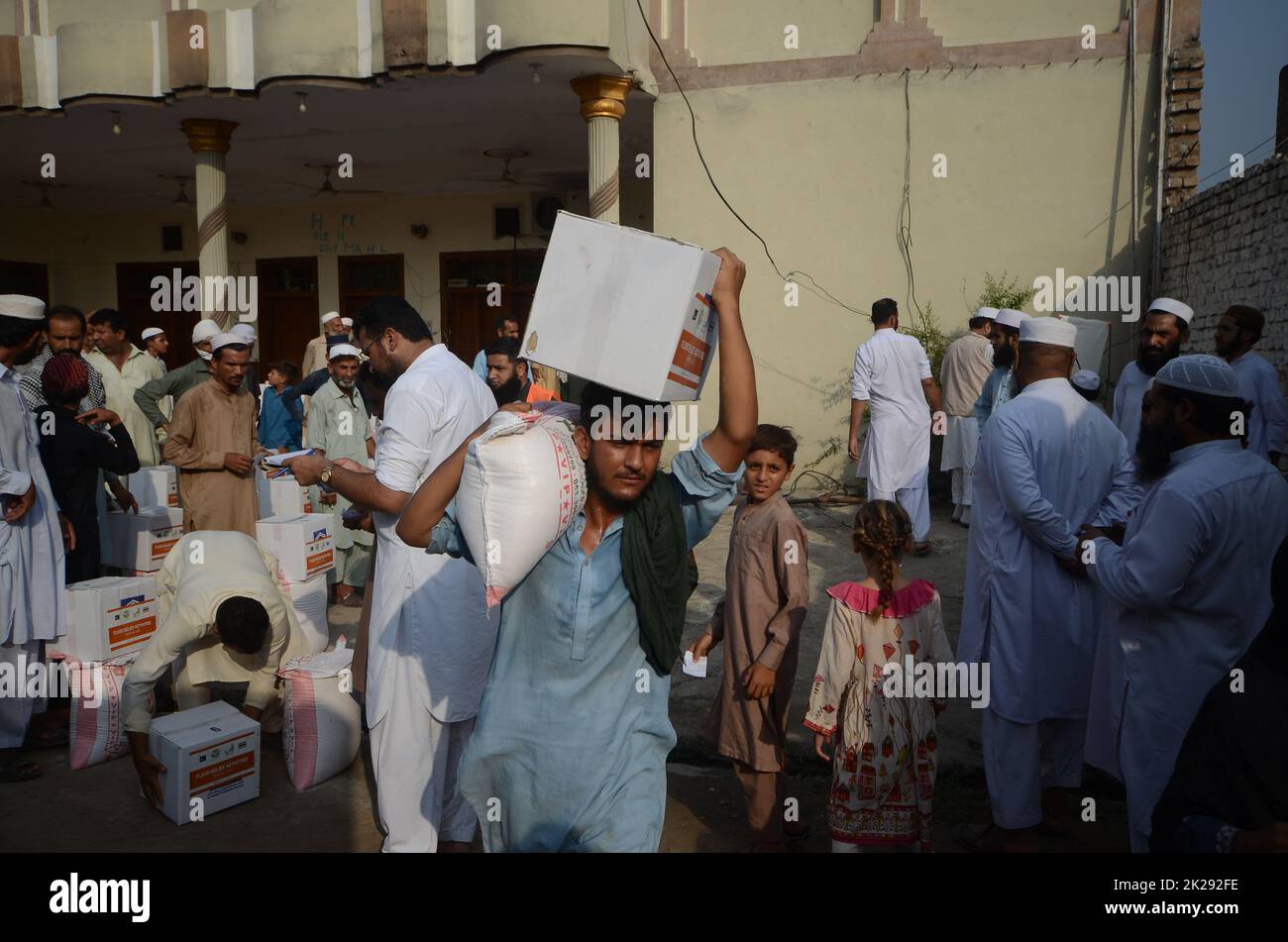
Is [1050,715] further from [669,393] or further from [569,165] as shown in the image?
[569,165]

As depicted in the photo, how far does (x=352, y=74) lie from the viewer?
920 centimetres

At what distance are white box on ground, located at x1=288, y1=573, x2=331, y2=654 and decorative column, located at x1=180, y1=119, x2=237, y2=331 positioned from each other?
6.01 m

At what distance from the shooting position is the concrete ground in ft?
11.7

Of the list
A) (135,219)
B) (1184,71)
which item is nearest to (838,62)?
(1184,71)

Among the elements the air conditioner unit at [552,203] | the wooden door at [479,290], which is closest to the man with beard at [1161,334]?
the air conditioner unit at [552,203]

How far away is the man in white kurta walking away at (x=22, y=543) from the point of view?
13.5 feet

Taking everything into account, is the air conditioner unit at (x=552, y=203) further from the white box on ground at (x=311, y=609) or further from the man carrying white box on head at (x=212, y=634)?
the man carrying white box on head at (x=212, y=634)

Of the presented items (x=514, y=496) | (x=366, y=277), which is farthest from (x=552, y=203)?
(x=514, y=496)

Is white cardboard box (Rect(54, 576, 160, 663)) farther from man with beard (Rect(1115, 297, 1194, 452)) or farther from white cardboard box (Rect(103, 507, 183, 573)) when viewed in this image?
man with beard (Rect(1115, 297, 1194, 452))

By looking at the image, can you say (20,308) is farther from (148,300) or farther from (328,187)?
(148,300)

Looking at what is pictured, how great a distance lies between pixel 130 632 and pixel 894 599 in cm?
371

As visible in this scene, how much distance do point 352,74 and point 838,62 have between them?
4.91 m

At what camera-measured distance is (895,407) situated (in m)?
7.12

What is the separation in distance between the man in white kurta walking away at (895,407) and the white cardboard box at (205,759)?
474 cm
